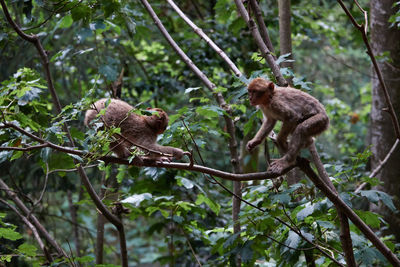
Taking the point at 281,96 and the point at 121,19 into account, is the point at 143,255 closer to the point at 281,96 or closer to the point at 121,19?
the point at 121,19

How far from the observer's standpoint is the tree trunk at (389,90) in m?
7.57

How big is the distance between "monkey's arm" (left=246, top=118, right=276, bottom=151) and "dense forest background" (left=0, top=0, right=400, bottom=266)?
294 mm

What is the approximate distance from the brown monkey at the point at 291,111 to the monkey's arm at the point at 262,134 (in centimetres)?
13

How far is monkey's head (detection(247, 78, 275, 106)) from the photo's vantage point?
4211mm

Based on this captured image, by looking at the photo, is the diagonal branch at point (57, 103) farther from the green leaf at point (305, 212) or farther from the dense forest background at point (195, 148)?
the green leaf at point (305, 212)

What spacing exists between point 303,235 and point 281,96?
132cm

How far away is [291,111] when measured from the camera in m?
4.22

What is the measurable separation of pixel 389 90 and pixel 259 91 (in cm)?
453

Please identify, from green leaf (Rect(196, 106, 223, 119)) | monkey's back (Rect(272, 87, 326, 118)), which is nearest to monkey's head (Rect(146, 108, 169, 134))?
green leaf (Rect(196, 106, 223, 119))

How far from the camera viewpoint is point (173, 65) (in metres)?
9.51

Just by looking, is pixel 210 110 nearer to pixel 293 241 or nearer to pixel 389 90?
pixel 293 241

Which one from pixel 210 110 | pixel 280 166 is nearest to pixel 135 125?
pixel 210 110

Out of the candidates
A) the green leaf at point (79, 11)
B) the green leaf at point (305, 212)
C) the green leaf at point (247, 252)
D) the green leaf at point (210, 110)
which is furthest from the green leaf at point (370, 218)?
the green leaf at point (79, 11)

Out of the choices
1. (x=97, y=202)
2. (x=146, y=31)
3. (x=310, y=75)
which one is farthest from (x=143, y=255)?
(x=97, y=202)
